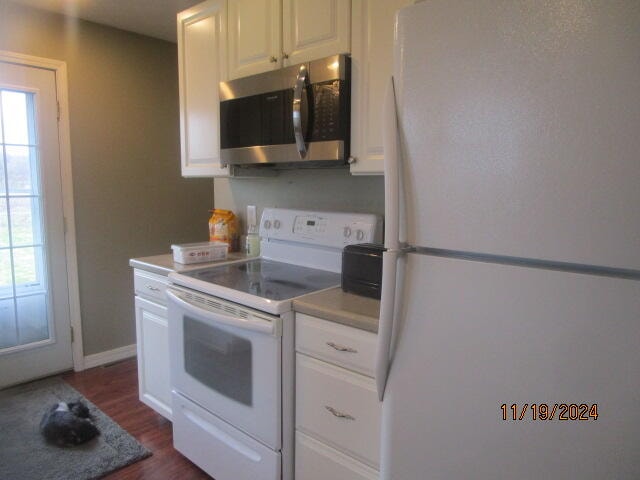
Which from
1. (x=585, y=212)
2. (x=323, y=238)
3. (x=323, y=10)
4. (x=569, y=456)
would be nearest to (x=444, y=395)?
(x=569, y=456)

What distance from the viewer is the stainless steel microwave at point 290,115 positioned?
170 cm

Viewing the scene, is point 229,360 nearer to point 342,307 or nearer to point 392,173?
point 342,307

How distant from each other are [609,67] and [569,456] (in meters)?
0.76

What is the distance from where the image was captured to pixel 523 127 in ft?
2.79

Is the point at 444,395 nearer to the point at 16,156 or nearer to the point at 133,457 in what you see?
the point at 133,457

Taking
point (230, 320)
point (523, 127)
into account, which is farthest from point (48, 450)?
point (523, 127)

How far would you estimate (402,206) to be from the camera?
103 centimetres

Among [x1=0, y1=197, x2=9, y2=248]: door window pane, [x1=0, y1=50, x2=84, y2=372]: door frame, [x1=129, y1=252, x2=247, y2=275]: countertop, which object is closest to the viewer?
[x1=129, y1=252, x2=247, y2=275]: countertop

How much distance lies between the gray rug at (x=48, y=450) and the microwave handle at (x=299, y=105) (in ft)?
5.63

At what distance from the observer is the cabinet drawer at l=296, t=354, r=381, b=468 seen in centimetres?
134

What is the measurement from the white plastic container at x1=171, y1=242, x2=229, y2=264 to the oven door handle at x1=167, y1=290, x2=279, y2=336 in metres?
0.31

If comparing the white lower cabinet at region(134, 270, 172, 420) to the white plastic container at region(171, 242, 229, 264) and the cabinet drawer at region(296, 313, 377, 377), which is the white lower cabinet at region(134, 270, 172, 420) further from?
the cabinet drawer at region(296, 313, 377, 377)

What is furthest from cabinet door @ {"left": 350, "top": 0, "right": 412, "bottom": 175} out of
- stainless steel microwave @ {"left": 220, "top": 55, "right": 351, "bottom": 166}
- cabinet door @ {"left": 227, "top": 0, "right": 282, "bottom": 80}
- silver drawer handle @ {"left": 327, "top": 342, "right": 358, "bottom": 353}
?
silver drawer handle @ {"left": 327, "top": 342, "right": 358, "bottom": 353}

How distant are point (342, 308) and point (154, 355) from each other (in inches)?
52.5
